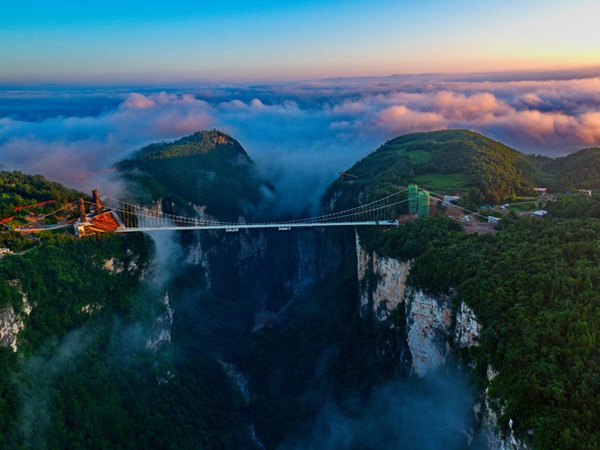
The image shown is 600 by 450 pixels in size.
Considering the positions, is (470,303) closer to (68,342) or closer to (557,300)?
(557,300)

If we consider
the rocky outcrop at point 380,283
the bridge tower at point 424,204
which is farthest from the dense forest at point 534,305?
the bridge tower at point 424,204

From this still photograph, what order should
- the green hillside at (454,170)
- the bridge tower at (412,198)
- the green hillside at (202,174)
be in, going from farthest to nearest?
the green hillside at (202,174) < the green hillside at (454,170) < the bridge tower at (412,198)

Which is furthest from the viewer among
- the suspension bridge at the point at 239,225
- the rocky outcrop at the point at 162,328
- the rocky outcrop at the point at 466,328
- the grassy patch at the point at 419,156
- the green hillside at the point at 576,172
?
the grassy patch at the point at 419,156

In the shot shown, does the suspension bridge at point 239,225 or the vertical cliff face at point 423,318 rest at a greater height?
the suspension bridge at point 239,225

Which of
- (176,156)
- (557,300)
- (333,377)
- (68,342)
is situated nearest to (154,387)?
(68,342)

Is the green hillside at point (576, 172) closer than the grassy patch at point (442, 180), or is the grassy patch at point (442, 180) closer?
the green hillside at point (576, 172)

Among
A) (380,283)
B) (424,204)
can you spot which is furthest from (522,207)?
(380,283)

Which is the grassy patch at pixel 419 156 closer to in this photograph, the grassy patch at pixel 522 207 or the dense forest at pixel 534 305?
the grassy patch at pixel 522 207

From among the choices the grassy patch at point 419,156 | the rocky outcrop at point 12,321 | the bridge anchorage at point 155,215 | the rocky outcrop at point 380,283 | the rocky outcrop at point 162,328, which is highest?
the grassy patch at point 419,156
